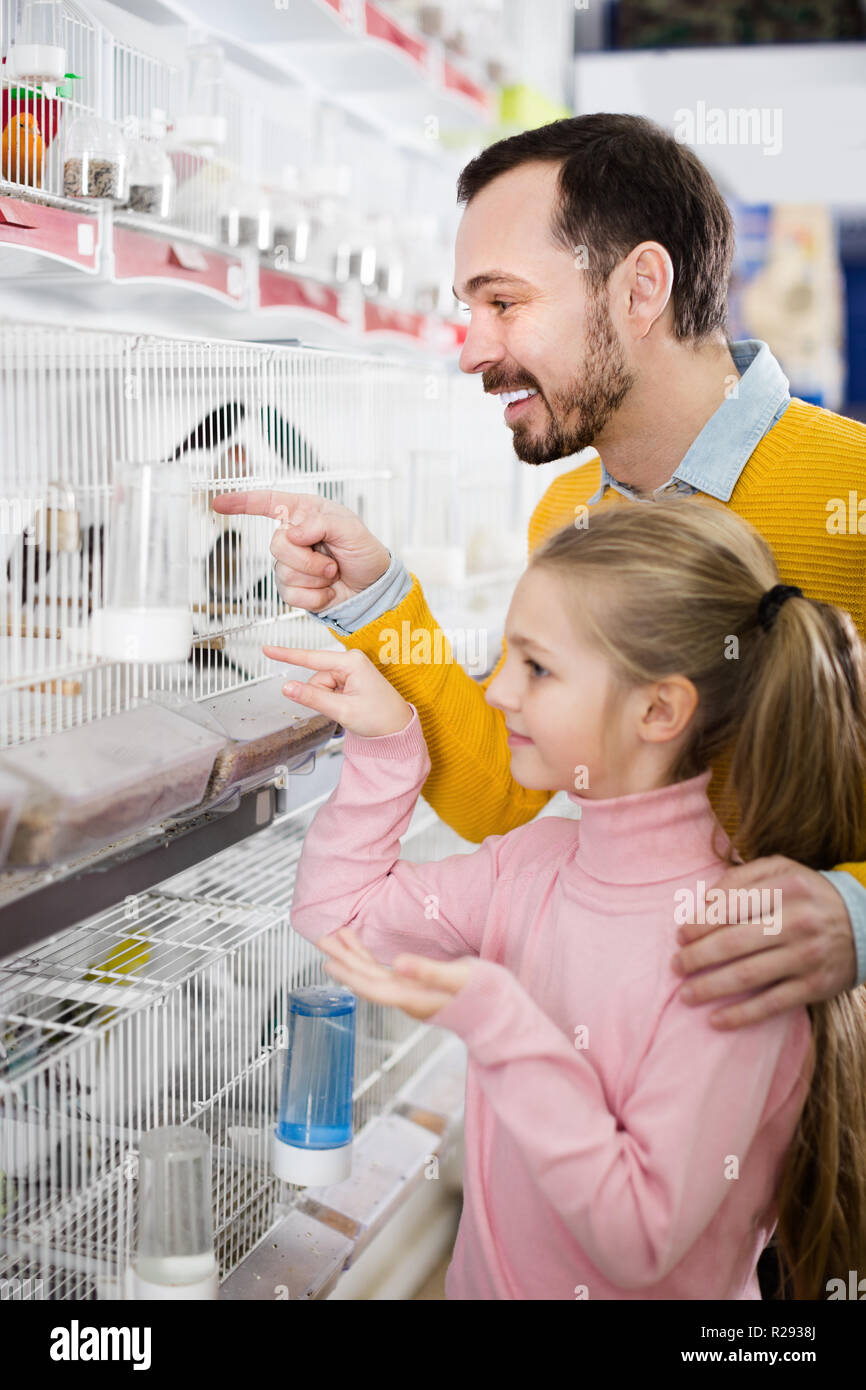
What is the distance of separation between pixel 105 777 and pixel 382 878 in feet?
1.07

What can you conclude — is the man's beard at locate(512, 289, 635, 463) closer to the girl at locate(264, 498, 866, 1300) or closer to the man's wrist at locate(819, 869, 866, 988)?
the girl at locate(264, 498, 866, 1300)

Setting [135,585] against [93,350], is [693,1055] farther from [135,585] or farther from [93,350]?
[93,350]

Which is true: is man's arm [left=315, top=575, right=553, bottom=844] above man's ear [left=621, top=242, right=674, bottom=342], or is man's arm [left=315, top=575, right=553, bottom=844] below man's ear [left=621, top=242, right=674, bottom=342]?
below

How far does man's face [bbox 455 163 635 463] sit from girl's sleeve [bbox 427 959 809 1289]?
26.3 inches

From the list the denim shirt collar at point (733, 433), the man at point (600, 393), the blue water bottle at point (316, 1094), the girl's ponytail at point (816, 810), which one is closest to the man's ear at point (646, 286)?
the man at point (600, 393)

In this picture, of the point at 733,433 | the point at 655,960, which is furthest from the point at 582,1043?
the point at 733,433

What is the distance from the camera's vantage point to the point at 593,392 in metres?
1.37

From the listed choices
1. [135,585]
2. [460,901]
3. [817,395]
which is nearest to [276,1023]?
[460,901]

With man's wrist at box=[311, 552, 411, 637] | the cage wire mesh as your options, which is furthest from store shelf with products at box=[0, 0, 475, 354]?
man's wrist at box=[311, 552, 411, 637]

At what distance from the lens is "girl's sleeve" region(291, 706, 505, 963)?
1.21m

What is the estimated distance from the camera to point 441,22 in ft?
8.64

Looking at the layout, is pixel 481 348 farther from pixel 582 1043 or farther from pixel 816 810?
pixel 582 1043

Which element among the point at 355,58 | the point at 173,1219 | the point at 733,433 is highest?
the point at 355,58

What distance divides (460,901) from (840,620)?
43 cm
